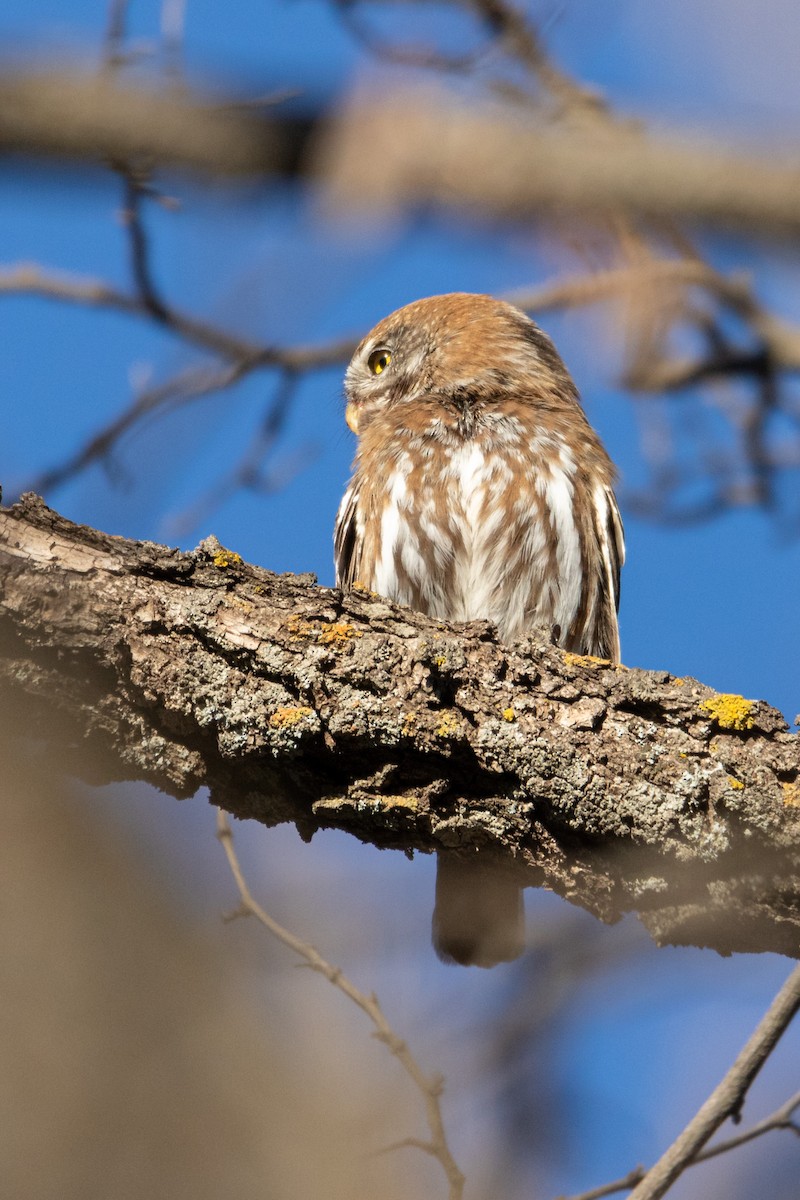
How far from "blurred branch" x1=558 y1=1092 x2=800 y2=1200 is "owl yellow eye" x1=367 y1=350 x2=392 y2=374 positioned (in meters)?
3.99

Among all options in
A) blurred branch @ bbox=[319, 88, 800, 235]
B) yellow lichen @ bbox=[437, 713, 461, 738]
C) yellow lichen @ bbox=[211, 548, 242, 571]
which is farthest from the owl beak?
blurred branch @ bbox=[319, 88, 800, 235]

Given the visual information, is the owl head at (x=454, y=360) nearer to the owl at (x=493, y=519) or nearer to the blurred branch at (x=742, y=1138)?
the owl at (x=493, y=519)

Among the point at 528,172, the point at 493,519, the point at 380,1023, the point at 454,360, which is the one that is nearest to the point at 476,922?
the point at 380,1023

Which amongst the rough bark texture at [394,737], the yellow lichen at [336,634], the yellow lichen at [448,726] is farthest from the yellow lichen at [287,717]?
the yellow lichen at [448,726]

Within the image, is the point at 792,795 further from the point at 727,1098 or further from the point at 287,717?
the point at 287,717

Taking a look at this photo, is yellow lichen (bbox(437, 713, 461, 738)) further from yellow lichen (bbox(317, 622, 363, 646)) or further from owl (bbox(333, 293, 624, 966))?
owl (bbox(333, 293, 624, 966))

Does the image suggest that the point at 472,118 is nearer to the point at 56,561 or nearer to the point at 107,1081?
the point at 107,1081

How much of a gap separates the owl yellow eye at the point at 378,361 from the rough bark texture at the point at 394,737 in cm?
297

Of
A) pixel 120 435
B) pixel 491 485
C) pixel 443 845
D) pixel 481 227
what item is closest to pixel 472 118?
pixel 481 227

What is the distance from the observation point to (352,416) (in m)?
6.20

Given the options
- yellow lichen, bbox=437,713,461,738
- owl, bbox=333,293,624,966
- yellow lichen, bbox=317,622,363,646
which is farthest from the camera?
owl, bbox=333,293,624,966

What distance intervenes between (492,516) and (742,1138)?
253 cm

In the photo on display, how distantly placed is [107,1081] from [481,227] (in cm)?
140

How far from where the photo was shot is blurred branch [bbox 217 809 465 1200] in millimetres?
2695
